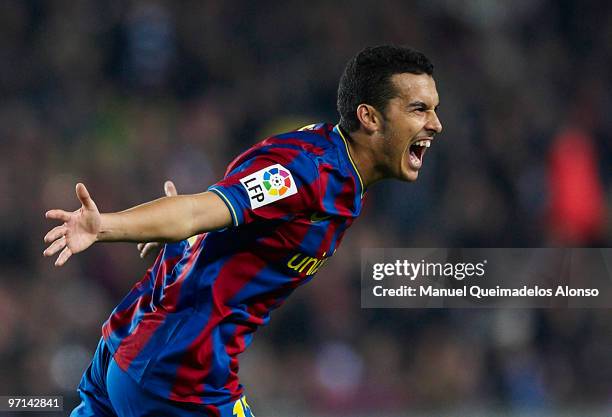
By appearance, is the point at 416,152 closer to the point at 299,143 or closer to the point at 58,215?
the point at 299,143

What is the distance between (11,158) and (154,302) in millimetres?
4396

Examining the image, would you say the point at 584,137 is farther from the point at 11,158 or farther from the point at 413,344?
the point at 11,158

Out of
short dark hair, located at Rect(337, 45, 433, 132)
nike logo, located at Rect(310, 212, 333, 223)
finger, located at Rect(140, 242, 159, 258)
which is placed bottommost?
nike logo, located at Rect(310, 212, 333, 223)

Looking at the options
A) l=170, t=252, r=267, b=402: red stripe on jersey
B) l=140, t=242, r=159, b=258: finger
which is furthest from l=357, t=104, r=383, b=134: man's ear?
l=140, t=242, r=159, b=258: finger

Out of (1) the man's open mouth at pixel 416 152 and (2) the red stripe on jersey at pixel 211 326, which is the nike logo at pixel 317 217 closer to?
(2) the red stripe on jersey at pixel 211 326

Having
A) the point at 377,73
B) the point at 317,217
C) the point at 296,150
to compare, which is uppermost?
the point at 377,73

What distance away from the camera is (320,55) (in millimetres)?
8539

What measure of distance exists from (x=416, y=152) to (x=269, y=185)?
750 millimetres

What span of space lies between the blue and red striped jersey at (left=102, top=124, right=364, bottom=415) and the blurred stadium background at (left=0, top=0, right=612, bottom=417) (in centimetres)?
324

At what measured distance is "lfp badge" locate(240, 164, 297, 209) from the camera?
3.00 m

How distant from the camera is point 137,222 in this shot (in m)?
2.71

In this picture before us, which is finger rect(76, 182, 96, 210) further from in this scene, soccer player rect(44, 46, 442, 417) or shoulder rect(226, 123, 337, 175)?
shoulder rect(226, 123, 337, 175)

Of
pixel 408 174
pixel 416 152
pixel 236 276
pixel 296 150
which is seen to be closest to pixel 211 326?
pixel 236 276

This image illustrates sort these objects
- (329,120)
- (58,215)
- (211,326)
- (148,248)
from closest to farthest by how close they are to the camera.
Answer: (58,215) < (211,326) < (148,248) < (329,120)
